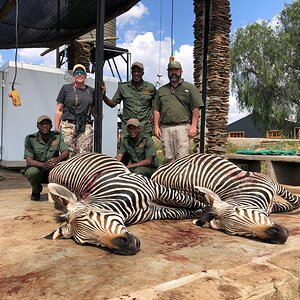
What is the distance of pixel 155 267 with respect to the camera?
2.50 m

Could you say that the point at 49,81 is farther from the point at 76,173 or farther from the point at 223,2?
the point at 76,173

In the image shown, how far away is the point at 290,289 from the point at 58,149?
139 inches

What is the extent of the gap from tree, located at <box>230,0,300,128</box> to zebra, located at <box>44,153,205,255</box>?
22223 mm

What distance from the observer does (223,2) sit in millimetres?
10078

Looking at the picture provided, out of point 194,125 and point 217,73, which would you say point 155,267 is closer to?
point 194,125

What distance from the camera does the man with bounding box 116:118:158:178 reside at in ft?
16.5

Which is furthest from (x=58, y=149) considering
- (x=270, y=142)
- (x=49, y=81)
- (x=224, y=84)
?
→ (x=270, y=142)

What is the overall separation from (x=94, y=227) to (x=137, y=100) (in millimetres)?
3064

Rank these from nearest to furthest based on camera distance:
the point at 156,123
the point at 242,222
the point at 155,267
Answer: the point at 155,267
the point at 242,222
the point at 156,123

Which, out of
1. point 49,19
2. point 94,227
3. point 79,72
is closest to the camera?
point 94,227

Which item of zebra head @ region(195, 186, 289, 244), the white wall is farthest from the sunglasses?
the white wall

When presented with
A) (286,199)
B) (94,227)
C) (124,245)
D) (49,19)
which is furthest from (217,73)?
(124,245)

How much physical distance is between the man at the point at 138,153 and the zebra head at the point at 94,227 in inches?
69.3

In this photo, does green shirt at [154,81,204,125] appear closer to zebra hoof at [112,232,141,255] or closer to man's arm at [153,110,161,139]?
man's arm at [153,110,161,139]
